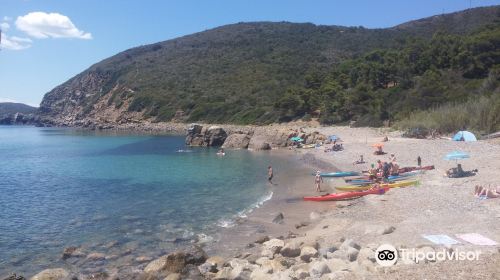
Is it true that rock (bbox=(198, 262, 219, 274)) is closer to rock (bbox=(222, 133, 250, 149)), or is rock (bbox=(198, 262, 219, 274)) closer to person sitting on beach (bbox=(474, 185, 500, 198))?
person sitting on beach (bbox=(474, 185, 500, 198))

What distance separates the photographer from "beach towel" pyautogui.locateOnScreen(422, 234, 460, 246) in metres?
9.87

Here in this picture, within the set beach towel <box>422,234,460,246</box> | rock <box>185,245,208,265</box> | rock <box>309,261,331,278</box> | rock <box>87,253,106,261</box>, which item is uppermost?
beach towel <box>422,234,460,246</box>

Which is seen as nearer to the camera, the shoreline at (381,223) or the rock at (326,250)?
the shoreline at (381,223)

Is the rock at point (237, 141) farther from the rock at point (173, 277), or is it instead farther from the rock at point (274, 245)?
the rock at point (173, 277)

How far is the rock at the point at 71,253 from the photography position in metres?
13.9

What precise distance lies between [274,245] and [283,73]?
90.3 m

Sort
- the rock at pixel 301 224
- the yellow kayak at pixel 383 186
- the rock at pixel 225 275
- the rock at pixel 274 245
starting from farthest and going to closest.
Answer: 1. the yellow kayak at pixel 383 186
2. the rock at pixel 301 224
3. the rock at pixel 274 245
4. the rock at pixel 225 275

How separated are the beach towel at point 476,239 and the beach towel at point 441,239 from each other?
11.8 inches

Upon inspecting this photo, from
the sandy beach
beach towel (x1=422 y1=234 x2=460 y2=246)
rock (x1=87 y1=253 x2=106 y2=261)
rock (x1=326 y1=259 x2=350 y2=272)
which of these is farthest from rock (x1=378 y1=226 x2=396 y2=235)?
rock (x1=87 y1=253 x2=106 y2=261)

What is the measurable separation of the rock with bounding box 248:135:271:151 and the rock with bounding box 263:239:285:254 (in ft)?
109

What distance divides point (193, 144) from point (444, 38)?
44.6m

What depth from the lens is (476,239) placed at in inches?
390

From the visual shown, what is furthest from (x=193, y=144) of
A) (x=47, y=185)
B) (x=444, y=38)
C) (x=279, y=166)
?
(x=444, y=38)

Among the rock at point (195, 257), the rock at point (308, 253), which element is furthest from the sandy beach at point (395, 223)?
the rock at point (195, 257)
